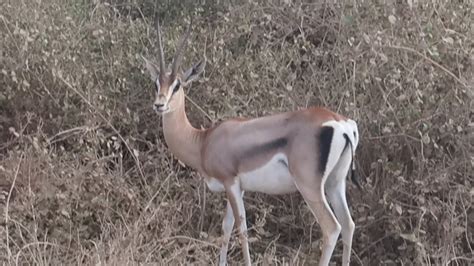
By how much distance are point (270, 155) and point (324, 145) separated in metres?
0.34

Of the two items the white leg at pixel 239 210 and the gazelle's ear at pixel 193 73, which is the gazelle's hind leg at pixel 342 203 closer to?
the white leg at pixel 239 210

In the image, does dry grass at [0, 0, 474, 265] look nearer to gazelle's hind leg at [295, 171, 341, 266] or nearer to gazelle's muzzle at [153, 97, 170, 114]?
gazelle's hind leg at [295, 171, 341, 266]

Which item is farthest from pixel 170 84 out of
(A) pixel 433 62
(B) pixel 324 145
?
(A) pixel 433 62

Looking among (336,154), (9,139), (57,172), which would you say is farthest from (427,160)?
(9,139)

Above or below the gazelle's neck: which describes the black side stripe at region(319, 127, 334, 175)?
above

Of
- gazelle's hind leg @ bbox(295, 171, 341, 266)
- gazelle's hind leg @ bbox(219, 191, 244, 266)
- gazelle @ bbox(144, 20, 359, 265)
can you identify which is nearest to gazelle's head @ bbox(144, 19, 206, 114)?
gazelle @ bbox(144, 20, 359, 265)

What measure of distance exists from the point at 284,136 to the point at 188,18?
2.70m

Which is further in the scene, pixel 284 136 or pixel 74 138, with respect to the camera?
pixel 74 138

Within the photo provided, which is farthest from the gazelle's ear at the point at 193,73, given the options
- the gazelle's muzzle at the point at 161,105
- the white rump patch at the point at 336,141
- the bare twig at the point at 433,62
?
the bare twig at the point at 433,62

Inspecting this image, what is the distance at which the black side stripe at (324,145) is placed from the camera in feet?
18.5

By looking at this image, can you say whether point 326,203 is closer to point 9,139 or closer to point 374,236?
point 374,236

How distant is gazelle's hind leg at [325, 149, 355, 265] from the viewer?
591cm

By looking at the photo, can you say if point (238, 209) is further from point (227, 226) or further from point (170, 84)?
point (170, 84)

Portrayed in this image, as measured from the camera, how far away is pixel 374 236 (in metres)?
6.39
